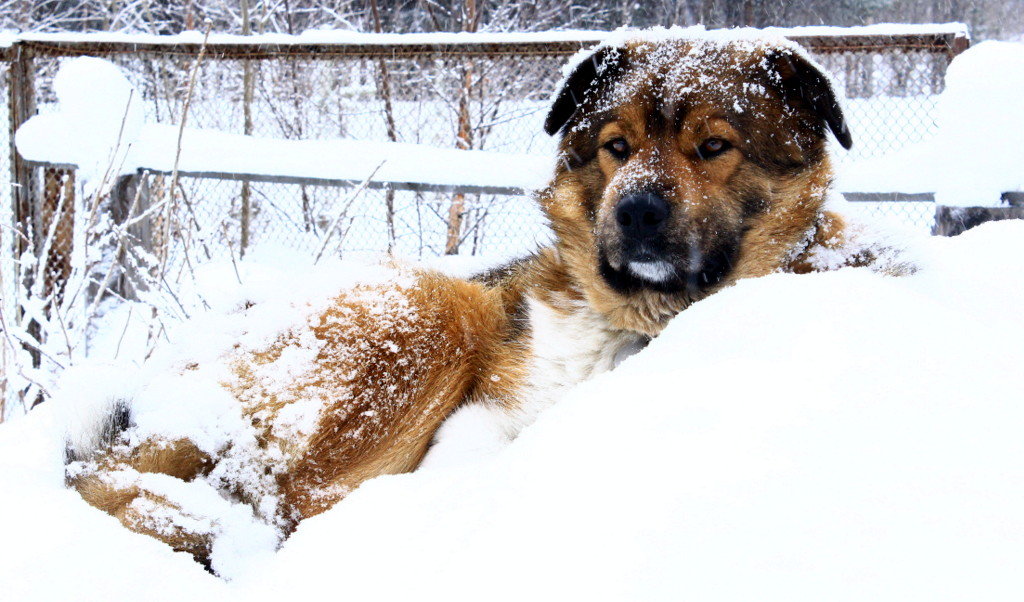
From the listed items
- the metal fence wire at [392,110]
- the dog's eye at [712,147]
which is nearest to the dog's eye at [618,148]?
the dog's eye at [712,147]

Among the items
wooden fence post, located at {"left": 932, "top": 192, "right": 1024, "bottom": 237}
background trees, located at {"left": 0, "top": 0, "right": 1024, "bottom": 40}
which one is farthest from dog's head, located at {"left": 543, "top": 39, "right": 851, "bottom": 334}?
background trees, located at {"left": 0, "top": 0, "right": 1024, "bottom": 40}

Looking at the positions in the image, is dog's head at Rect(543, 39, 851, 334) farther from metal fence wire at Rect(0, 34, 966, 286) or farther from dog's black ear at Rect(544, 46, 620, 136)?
metal fence wire at Rect(0, 34, 966, 286)

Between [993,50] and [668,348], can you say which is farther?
[993,50]

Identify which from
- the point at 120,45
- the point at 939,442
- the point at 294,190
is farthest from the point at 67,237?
the point at 939,442

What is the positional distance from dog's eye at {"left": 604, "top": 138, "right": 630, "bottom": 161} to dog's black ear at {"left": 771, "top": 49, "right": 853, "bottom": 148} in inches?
22.8

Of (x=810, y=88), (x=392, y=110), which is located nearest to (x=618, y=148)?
(x=810, y=88)

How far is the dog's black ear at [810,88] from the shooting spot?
2590 mm

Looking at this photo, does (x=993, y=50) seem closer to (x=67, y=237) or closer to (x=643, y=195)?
(x=643, y=195)

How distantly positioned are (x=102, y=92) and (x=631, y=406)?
532 centimetres

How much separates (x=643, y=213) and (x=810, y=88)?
0.81 m

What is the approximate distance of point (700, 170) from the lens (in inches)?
99.7

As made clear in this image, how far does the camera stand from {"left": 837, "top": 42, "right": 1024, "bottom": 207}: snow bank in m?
4.34

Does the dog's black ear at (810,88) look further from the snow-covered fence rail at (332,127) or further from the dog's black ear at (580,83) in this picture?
the snow-covered fence rail at (332,127)

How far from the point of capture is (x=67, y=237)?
224 inches
